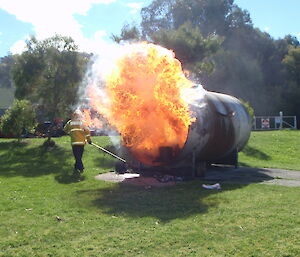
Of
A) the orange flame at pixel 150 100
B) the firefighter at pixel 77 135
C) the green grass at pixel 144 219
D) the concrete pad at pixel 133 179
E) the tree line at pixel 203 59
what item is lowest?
the green grass at pixel 144 219

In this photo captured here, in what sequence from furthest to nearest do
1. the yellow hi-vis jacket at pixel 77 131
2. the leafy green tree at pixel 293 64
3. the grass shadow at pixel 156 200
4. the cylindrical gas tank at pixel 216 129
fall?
the leafy green tree at pixel 293 64
the yellow hi-vis jacket at pixel 77 131
the cylindrical gas tank at pixel 216 129
the grass shadow at pixel 156 200

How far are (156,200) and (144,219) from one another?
5.47 ft

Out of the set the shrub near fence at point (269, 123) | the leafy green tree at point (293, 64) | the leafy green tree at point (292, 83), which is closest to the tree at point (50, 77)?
the shrub near fence at point (269, 123)

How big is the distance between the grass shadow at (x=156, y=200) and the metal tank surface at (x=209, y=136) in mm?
1067

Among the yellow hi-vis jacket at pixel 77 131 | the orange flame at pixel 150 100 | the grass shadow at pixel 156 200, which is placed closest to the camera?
→ the grass shadow at pixel 156 200

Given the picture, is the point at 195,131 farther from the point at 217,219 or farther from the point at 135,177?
the point at 217,219

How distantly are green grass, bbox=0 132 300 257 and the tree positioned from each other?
27.9 ft

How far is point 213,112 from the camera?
12328 millimetres

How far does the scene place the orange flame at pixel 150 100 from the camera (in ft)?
35.7

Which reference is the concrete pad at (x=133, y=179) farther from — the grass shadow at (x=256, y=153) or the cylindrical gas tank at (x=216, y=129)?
the grass shadow at (x=256, y=153)

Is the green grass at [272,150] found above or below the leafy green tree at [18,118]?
below

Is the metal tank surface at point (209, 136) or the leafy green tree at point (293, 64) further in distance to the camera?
the leafy green tree at point (293, 64)

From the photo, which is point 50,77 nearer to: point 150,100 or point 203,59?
point 203,59

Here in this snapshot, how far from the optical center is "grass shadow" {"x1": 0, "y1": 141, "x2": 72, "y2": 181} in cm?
1403
